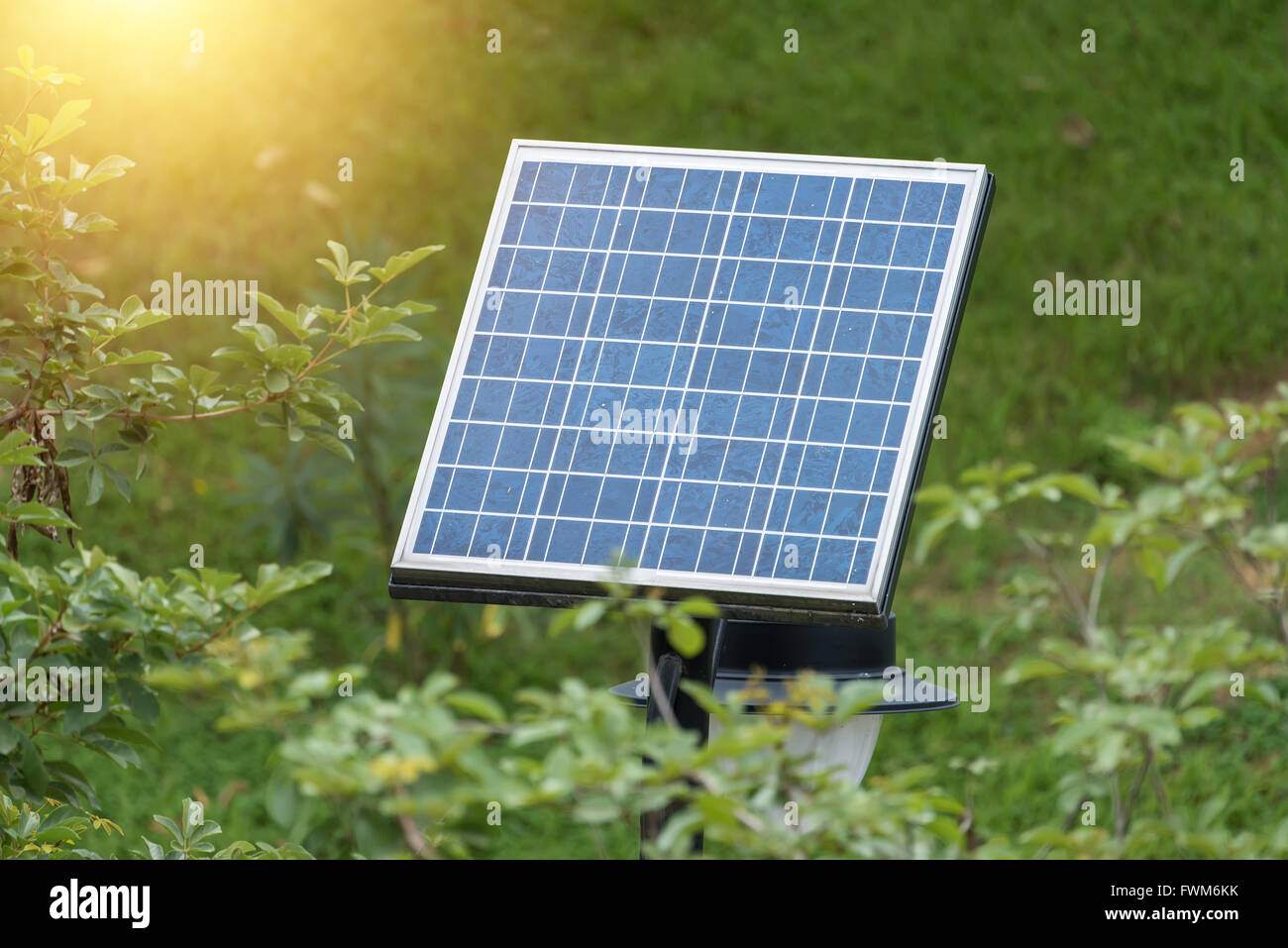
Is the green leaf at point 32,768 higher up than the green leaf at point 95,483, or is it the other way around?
the green leaf at point 95,483

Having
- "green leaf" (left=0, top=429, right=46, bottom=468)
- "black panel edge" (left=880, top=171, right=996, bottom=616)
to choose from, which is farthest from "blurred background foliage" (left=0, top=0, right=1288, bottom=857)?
"black panel edge" (left=880, top=171, right=996, bottom=616)

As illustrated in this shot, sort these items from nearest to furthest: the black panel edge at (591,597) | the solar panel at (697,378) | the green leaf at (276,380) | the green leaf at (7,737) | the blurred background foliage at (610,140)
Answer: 1. the black panel edge at (591,597)
2. the solar panel at (697,378)
3. the green leaf at (7,737)
4. the green leaf at (276,380)
5. the blurred background foliage at (610,140)

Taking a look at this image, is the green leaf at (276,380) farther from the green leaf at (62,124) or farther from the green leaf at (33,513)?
the green leaf at (62,124)

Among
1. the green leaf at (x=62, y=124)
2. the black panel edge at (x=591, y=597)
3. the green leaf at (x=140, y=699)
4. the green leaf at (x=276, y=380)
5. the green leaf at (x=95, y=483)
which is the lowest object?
the green leaf at (x=140, y=699)

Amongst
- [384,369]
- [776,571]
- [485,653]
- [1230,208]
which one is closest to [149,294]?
[384,369]

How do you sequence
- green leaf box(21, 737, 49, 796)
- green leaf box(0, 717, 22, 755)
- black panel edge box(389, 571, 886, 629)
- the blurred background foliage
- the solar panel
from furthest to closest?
1. the blurred background foliage
2. green leaf box(21, 737, 49, 796)
3. green leaf box(0, 717, 22, 755)
4. the solar panel
5. black panel edge box(389, 571, 886, 629)

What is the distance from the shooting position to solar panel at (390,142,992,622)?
2969 mm

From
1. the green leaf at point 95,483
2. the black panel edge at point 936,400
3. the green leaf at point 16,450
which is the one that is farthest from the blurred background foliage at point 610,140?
the black panel edge at point 936,400

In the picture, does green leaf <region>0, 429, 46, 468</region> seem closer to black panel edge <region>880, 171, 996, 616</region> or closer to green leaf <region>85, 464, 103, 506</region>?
green leaf <region>85, 464, 103, 506</region>

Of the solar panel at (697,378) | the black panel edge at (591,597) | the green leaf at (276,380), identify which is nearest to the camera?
the black panel edge at (591,597)

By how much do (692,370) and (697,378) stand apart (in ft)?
0.07

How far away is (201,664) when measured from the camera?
11.0ft

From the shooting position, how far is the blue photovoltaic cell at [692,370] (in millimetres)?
3004
